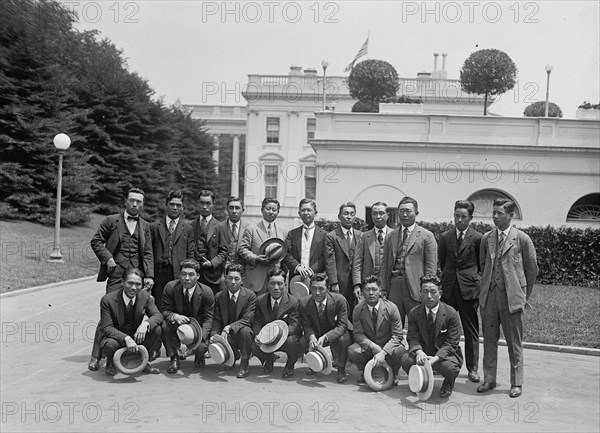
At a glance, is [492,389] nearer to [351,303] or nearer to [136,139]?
[351,303]

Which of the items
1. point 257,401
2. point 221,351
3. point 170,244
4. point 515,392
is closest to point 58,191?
point 170,244

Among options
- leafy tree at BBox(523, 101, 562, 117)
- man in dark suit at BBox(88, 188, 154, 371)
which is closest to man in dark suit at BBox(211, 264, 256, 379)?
man in dark suit at BBox(88, 188, 154, 371)

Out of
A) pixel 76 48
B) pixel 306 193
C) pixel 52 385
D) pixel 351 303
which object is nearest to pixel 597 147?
pixel 351 303

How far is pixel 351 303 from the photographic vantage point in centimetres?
838

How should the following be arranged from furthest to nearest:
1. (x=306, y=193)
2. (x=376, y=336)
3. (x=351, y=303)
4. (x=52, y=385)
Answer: (x=306, y=193)
(x=351, y=303)
(x=376, y=336)
(x=52, y=385)

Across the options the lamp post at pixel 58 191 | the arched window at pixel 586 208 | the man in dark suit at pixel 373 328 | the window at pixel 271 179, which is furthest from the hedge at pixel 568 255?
the window at pixel 271 179

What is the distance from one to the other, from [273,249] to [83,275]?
10.7m

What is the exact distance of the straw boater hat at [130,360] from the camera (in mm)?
6738

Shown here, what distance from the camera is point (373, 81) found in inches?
965

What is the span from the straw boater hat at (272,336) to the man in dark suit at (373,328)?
79 cm

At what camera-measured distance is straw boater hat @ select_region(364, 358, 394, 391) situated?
670 centimetres

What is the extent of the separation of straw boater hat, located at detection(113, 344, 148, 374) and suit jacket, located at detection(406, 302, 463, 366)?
2.93 metres

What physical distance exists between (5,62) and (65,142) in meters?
6.61

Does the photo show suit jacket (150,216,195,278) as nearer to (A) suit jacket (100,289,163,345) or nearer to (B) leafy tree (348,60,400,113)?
(A) suit jacket (100,289,163,345)
